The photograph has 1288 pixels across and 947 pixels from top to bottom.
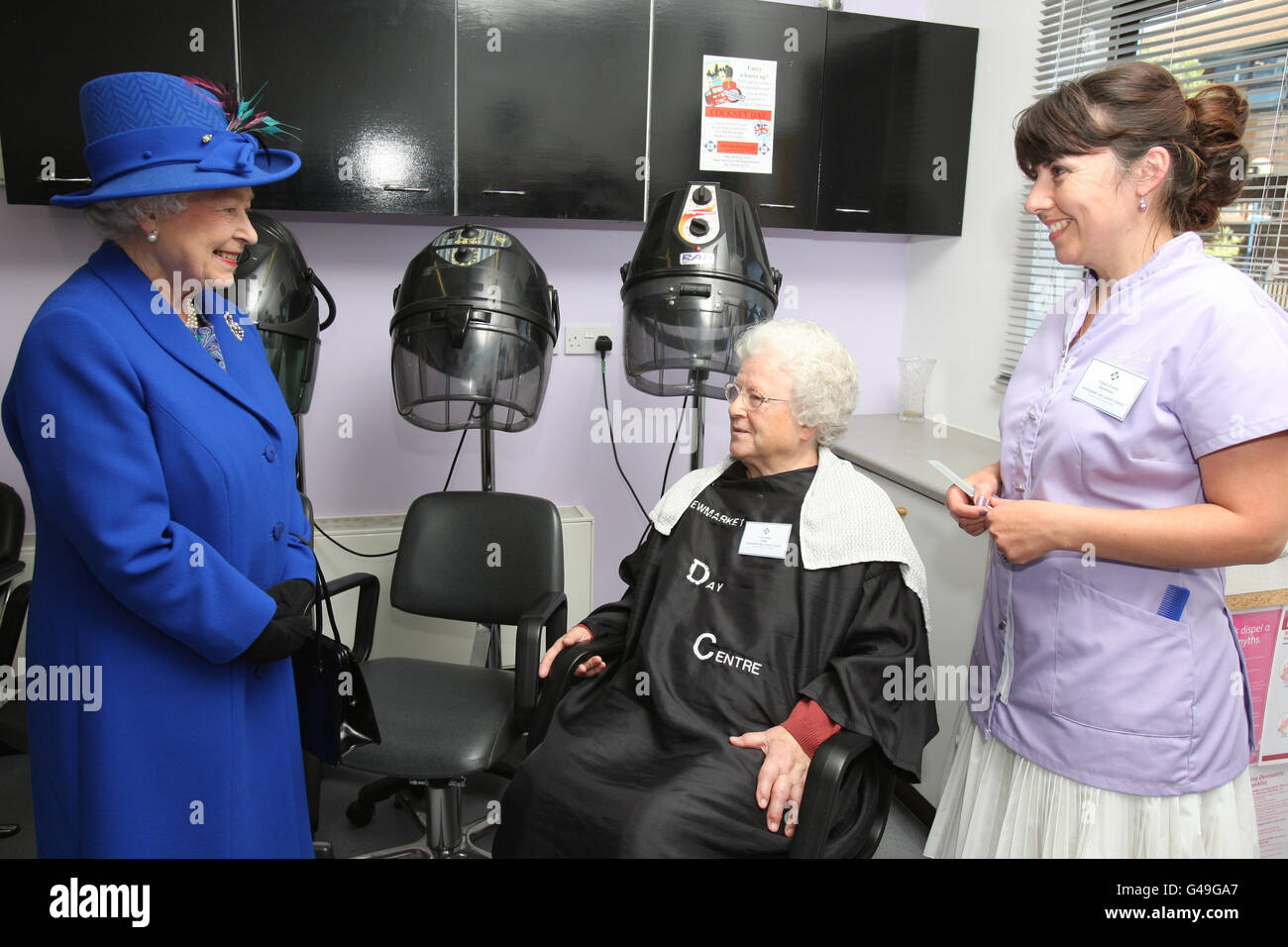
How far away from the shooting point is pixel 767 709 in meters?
1.70

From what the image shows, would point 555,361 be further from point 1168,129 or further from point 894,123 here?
point 1168,129

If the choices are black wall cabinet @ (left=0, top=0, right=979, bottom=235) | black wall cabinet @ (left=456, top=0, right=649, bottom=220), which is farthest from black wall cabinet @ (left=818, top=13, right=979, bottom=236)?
black wall cabinet @ (left=456, top=0, right=649, bottom=220)

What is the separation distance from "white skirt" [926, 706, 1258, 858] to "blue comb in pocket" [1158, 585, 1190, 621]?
0.26 meters

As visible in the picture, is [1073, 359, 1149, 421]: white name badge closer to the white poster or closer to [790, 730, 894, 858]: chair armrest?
[790, 730, 894, 858]: chair armrest

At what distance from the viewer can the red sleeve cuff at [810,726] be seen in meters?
1.61

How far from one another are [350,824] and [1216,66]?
2903 millimetres

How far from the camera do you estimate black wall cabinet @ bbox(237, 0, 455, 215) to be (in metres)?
2.34

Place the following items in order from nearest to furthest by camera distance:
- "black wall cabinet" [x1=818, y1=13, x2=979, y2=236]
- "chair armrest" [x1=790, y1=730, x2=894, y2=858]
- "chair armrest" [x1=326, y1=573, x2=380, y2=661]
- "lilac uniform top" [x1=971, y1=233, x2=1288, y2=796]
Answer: "lilac uniform top" [x1=971, y1=233, x2=1288, y2=796]
"chair armrest" [x1=790, y1=730, x2=894, y2=858]
"chair armrest" [x1=326, y1=573, x2=380, y2=661]
"black wall cabinet" [x1=818, y1=13, x2=979, y2=236]

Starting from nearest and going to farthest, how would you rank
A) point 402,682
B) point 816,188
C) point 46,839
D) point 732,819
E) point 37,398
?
point 37,398 → point 46,839 → point 732,819 → point 402,682 → point 816,188

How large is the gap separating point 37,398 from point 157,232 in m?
0.29

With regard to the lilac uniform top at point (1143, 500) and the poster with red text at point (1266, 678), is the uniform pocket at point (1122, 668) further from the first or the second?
the poster with red text at point (1266, 678)

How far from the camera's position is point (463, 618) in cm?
234
